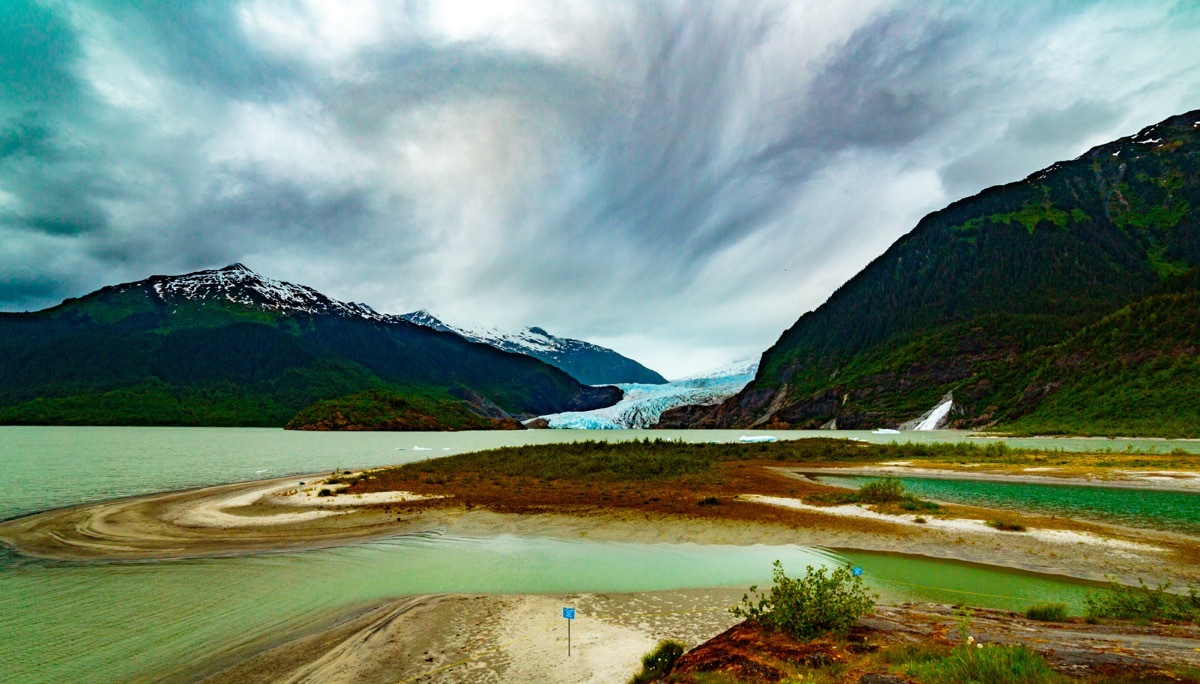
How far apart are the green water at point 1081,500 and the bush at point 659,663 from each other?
32.9m

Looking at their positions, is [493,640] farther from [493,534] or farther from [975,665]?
[493,534]

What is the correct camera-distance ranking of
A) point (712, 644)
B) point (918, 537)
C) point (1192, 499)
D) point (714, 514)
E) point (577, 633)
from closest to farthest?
point (712, 644), point (577, 633), point (918, 537), point (714, 514), point (1192, 499)

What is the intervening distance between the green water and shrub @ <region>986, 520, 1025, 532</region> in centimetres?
817

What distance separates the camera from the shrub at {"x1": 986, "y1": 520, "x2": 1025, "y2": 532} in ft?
83.4

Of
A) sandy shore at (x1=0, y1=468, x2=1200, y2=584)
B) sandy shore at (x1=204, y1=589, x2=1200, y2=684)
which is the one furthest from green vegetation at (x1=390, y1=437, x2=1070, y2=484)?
sandy shore at (x1=204, y1=589, x2=1200, y2=684)

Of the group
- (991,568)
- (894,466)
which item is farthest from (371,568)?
(894,466)

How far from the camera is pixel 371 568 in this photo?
21.0 m

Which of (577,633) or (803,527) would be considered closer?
(577,633)

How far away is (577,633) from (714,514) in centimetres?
1851

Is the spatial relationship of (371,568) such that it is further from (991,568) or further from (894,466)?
(894,466)

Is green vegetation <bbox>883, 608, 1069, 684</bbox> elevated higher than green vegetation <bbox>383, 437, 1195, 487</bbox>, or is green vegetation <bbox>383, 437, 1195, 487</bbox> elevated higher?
green vegetation <bbox>883, 608, 1069, 684</bbox>

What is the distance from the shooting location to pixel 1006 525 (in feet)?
84.4

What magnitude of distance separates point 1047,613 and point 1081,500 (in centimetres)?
3553

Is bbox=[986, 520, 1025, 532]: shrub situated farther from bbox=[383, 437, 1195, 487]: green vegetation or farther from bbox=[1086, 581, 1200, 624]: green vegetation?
bbox=[1086, 581, 1200, 624]: green vegetation
